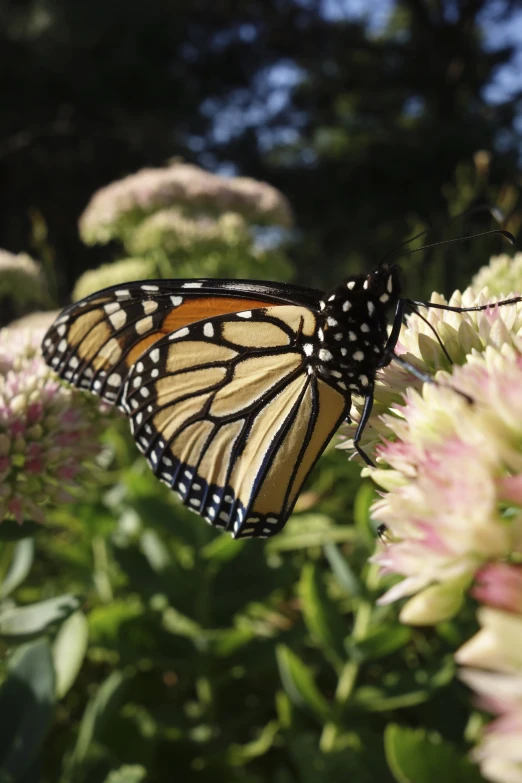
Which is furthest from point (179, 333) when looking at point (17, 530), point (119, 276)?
point (119, 276)

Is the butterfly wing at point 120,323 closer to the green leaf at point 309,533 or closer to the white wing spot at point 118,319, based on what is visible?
the white wing spot at point 118,319

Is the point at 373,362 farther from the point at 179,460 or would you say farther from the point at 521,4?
the point at 521,4

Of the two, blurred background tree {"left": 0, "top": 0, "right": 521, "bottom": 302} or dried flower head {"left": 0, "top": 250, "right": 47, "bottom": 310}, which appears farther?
blurred background tree {"left": 0, "top": 0, "right": 521, "bottom": 302}

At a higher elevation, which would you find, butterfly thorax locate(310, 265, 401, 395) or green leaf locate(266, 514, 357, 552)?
butterfly thorax locate(310, 265, 401, 395)

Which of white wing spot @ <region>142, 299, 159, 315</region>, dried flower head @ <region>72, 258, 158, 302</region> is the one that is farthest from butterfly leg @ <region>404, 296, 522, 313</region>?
dried flower head @ <region>72, 258, 158, 302</region>

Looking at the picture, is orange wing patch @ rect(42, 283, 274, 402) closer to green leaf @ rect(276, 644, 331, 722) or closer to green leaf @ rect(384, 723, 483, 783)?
green leaf @ rect(276, 644, 331, 722)
